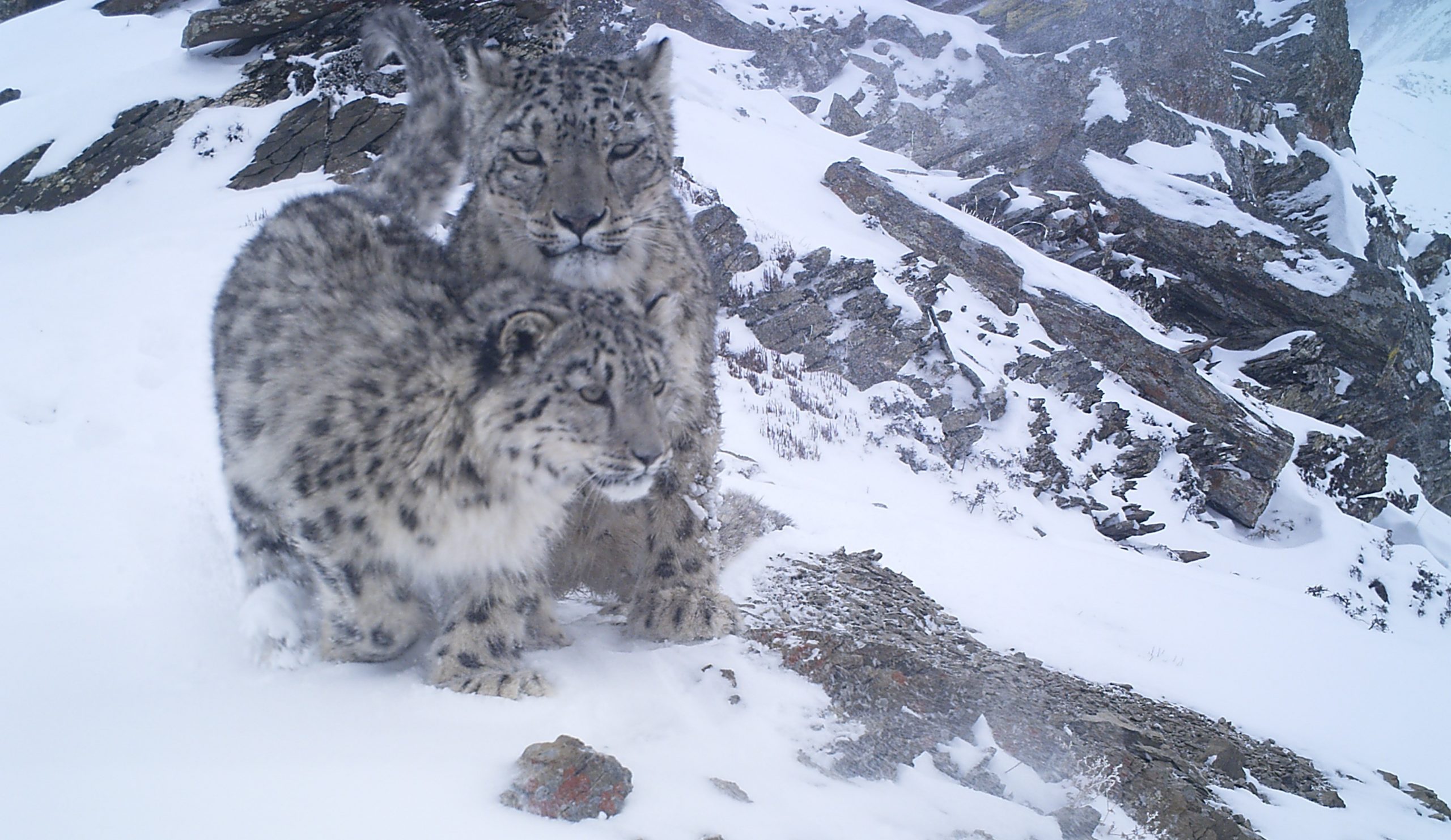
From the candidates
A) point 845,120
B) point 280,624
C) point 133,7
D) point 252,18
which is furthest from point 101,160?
point 845,120

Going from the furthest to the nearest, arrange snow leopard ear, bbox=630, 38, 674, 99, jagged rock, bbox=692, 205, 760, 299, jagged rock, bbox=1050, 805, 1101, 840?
jagged rock, bbox=692, 205, 760, 299
snow leopard ear, bbox=630, 38, 674, 99
jagged rock, bbox=1050, 805, 1101, 840

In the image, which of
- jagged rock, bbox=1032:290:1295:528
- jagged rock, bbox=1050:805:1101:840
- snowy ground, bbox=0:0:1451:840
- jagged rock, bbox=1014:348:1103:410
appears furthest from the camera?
jagged rock, bbox=1014:348:1103:410

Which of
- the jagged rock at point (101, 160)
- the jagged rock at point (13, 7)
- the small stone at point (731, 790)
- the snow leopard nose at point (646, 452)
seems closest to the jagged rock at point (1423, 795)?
the small stone at point (731, 790)

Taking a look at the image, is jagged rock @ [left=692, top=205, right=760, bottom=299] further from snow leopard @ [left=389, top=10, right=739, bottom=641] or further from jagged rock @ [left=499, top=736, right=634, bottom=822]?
jagged rock @ [left=499, top=736, right=634, bottom=822]

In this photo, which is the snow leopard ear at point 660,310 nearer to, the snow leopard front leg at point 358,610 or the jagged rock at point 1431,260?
the snow leopard front leg at point 358,610

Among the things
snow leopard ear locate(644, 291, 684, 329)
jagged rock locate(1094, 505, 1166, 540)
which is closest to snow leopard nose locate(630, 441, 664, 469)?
snow leopard ear locate(644, 291, 684, 329)

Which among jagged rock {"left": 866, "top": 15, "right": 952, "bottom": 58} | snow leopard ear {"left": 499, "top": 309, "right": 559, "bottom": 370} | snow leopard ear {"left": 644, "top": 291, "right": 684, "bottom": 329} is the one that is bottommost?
jagged rock {"left": 866, "top": 15, "right": 952, "bottom": 58}

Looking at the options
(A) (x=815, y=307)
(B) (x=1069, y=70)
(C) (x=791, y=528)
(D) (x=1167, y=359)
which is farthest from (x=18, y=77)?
(B) (x=1069, y=70)
